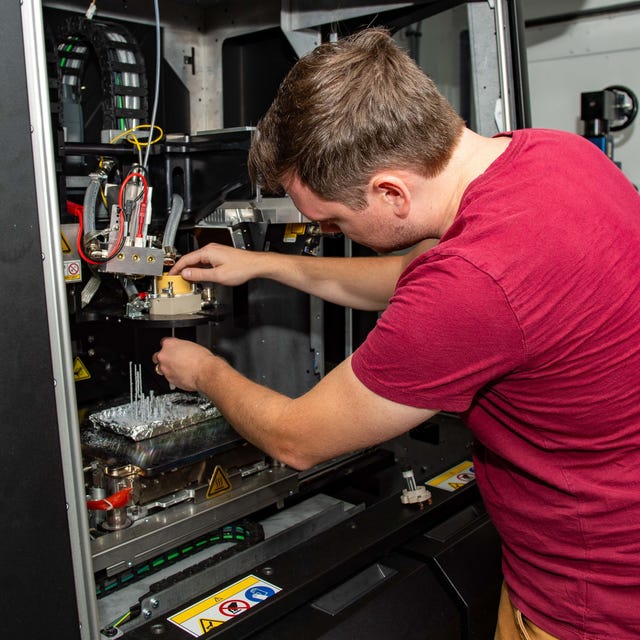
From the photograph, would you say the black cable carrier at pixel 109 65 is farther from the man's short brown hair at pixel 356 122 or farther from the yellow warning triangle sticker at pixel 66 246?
the man's short brown hair at pixel 356 122

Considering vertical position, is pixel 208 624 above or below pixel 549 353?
below

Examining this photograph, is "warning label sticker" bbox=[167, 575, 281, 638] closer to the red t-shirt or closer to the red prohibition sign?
the red prohibition sign

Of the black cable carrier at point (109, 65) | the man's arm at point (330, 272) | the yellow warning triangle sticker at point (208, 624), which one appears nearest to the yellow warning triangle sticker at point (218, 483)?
the yellow warning triangle sticker at point (208, 624)

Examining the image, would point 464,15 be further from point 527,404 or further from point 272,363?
point 527,404

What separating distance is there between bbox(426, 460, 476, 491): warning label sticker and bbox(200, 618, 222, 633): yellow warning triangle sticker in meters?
0.78

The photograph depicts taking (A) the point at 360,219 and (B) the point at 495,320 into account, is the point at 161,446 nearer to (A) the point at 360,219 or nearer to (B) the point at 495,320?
(A) the point at 360,219

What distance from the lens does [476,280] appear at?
1.00 meters

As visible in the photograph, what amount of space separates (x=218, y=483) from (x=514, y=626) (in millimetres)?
710

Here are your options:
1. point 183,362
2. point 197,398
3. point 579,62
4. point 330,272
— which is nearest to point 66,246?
point 183,362

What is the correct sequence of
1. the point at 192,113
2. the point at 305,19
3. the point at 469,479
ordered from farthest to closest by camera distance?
the point at 192,113
the point at 305,19
the point at 469,479

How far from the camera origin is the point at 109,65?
1898 millimetres

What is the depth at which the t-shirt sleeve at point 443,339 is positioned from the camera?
3.30 feet

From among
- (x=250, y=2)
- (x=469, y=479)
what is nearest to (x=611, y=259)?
(x=469, y=479)

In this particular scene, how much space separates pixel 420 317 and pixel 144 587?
96cm
